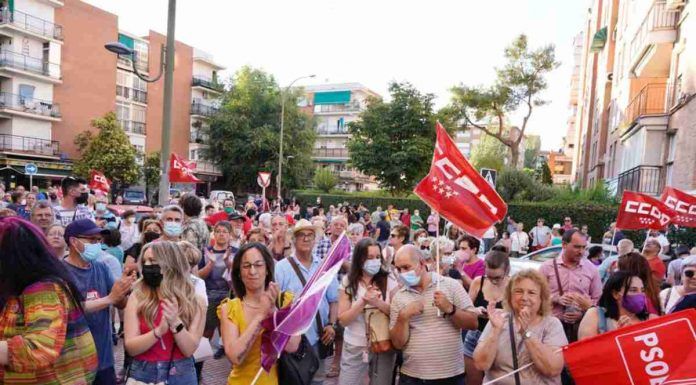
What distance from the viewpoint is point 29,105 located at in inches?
1261

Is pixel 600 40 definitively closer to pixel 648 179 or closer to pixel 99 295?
pixel 648 179

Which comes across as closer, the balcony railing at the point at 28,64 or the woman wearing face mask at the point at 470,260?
the woman wearing face mask at the point at 470,260

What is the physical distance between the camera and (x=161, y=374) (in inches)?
109

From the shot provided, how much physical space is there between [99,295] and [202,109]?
150 feet

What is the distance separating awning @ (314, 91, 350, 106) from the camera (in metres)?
62.8

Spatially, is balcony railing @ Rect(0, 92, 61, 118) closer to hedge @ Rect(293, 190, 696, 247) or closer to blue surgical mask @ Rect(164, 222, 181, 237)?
hedge @ Rect(293, 190, 696, 247)

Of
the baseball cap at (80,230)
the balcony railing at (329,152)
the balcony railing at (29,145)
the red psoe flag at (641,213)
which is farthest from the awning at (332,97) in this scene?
the baseball cap at (80,230)

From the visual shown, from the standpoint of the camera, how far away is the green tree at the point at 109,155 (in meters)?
32.0

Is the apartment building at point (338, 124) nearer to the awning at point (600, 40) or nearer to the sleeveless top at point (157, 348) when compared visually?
the awning at point (600, 40)

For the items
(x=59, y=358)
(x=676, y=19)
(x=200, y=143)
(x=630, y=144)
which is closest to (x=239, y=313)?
(x=59, y=358)

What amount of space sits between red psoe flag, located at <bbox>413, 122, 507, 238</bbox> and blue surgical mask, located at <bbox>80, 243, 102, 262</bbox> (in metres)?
2.67

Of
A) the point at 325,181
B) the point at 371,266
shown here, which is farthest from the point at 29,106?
the point at 371,266

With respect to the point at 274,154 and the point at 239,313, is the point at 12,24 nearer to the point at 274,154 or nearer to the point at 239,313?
the point at 274,154

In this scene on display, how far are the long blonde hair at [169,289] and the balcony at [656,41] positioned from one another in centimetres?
1917
